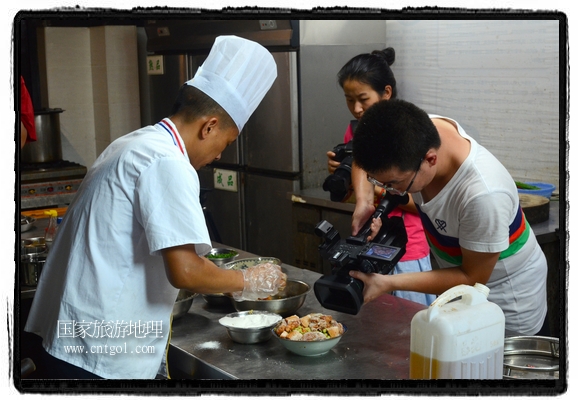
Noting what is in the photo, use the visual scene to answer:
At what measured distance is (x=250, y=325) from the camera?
73.2 inches

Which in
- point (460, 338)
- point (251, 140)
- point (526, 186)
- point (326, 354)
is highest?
point (251, 140)

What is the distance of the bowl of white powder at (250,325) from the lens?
1780 millimetres

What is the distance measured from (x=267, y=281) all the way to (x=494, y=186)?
0.65 m

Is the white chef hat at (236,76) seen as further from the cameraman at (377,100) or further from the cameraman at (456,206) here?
the cameraman at (377,100)

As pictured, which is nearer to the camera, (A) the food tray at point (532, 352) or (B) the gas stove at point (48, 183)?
(A) the food tray at point (532, 352)

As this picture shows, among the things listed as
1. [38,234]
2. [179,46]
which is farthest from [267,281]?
[179,46]

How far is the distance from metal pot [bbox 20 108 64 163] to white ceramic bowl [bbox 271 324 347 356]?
10.9 ft

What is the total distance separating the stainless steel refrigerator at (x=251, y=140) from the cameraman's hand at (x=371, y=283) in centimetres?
208

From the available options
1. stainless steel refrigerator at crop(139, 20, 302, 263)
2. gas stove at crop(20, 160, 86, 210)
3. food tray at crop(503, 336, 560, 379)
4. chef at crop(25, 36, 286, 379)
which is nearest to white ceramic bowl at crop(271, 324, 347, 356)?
chef at crop(25, 36, 286, 379)

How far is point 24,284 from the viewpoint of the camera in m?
2.38

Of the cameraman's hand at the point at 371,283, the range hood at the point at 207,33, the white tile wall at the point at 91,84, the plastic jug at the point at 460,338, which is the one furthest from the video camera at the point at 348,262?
the white tile wall at the point at 91,84

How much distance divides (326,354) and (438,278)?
0.38 m

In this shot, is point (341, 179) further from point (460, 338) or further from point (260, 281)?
point (460, 338)

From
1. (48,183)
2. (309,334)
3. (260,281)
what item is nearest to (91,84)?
(48,183)
